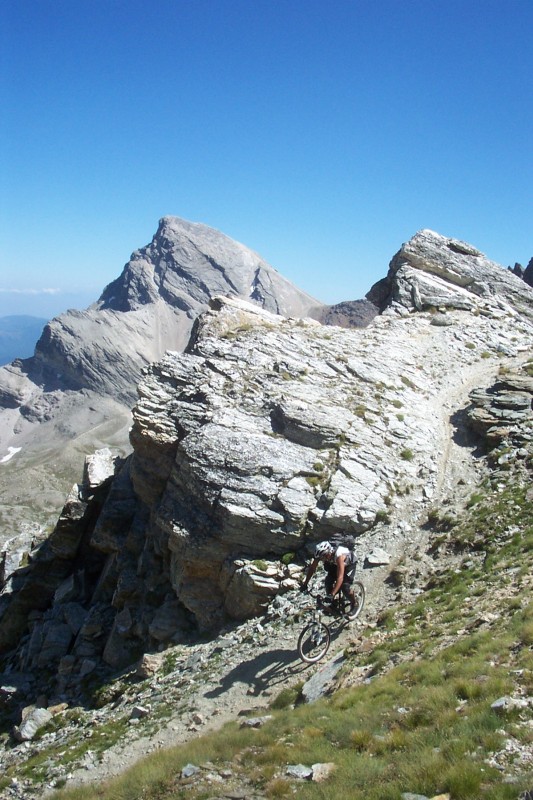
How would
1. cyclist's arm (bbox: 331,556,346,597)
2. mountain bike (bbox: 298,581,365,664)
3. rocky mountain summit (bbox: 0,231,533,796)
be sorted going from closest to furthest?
cyclist's arm (bbox: 331,556,346,597), mountain bike (bbox: 298,581,365,664), rocky mountain summit (bbox: 0,231,533,796)

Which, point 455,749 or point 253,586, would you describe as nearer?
point 455,749

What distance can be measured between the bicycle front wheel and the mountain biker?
1.17 meters

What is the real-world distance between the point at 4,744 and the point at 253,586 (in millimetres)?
14211

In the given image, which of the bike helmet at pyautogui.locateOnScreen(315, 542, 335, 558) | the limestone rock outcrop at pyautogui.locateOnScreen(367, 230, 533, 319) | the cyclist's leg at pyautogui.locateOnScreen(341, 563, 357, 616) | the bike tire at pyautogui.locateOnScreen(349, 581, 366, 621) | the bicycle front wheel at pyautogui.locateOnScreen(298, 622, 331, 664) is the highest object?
the limestone rock outcrop at pyautogui.locateOnScreen(367, 230, 533, 319)

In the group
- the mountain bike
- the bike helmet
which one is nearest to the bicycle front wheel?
the mountain bike

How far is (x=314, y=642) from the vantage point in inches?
725

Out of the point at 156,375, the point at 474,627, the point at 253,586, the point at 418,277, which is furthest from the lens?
the point at 418,277

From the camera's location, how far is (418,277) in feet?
163

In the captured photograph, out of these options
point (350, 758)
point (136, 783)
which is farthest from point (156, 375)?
point (350, 758)

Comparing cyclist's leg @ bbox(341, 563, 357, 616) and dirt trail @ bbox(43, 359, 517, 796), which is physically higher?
cyclist's leg @ bbox(341, 563, 357, 616)

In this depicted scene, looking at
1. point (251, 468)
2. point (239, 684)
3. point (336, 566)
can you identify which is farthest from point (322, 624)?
point (251, 468)

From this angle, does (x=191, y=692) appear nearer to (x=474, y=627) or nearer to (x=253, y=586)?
(x=253, y=586)

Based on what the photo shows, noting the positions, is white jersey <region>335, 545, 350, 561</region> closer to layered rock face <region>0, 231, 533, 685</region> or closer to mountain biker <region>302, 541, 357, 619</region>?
mountain biker <region>302, 541, 357, 619</region>

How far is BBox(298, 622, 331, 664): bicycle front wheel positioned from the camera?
1811 cm
